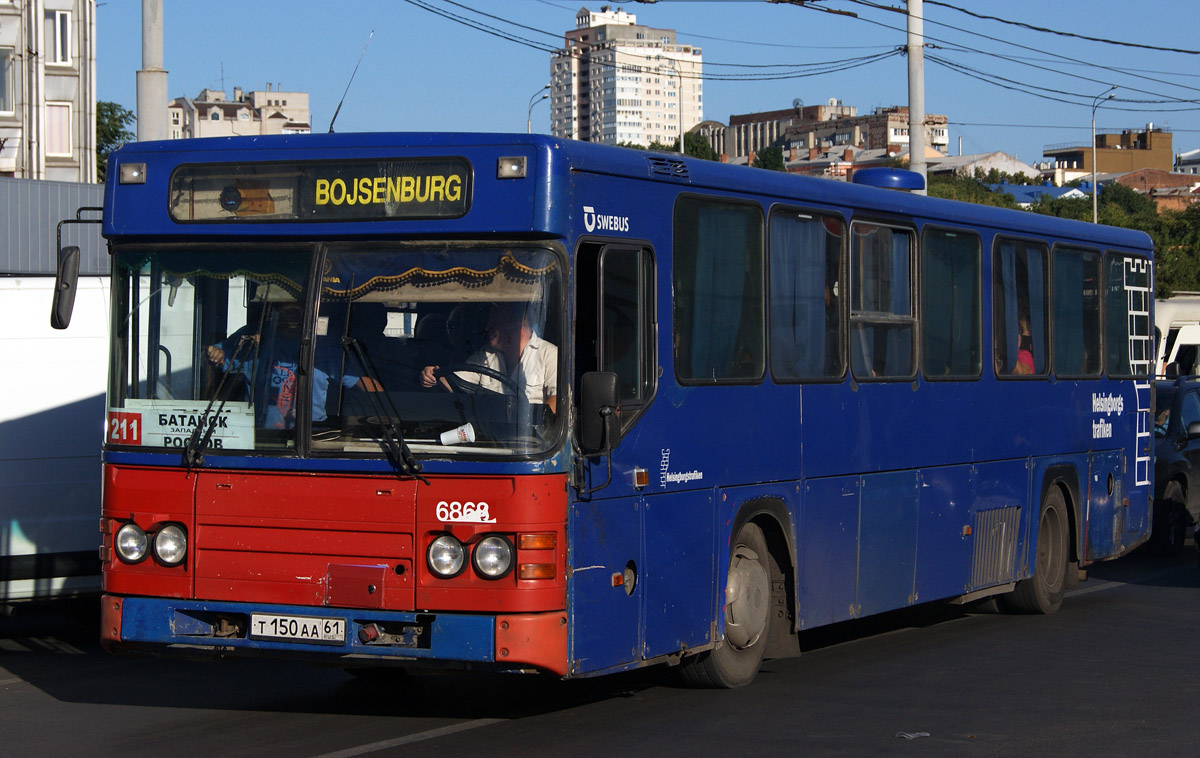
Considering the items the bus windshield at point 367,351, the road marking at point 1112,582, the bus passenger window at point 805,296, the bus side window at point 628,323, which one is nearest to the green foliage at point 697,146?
the road marking at point 1112,582

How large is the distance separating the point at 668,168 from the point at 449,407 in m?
2.00

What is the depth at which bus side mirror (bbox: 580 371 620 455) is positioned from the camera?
282 inches

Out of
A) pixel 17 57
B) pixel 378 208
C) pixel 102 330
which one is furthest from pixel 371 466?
pixel 17 57

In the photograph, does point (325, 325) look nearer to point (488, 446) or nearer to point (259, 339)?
point (259, 339)

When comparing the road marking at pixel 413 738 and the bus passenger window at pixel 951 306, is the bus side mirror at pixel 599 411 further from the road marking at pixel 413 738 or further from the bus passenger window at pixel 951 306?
the bus passenger window at pixel 951 306

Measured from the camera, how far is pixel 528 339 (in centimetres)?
724

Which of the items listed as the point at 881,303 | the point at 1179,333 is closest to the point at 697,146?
the point at 1179,333

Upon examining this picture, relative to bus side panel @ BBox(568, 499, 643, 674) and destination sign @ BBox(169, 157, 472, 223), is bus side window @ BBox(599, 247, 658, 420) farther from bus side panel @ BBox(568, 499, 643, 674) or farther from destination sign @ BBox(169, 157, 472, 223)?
destination sign @ BBox(169, 157, 472, 223)

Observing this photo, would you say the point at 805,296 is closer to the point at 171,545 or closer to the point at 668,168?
the point at 668,168

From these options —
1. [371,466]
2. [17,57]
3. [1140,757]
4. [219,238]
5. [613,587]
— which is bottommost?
[1140,757]

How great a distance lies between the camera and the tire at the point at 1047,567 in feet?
42.4

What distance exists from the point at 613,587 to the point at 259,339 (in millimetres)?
2107

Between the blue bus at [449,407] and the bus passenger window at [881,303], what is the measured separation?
3.38 ft

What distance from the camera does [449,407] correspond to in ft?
23.7
